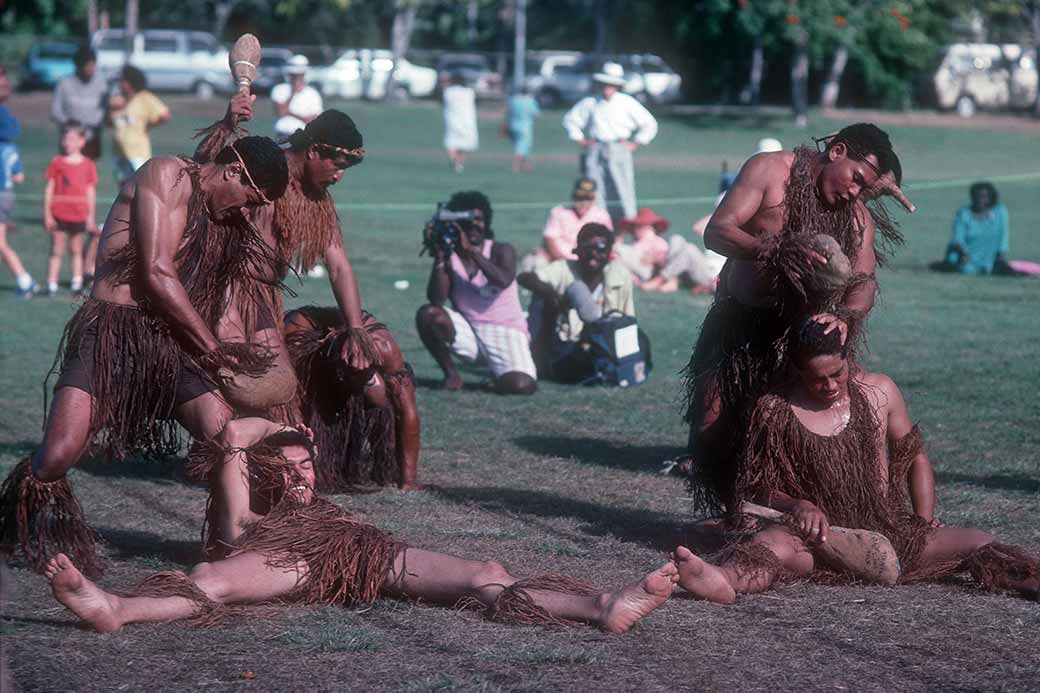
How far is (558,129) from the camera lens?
41062mm

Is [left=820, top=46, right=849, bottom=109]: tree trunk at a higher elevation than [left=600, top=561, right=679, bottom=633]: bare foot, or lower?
higher

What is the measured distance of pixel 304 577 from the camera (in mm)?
5207

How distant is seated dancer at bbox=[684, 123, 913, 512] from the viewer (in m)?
5.82

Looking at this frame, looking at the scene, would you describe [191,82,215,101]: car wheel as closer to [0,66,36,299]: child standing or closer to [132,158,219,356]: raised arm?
[0,66,36,299]: child standing

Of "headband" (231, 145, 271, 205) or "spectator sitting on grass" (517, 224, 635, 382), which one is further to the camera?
"spectator sitting on grass" (517, 224, 635, 382)

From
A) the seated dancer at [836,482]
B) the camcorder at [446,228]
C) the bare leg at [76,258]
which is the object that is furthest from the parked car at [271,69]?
the seated dancer at [836,482]

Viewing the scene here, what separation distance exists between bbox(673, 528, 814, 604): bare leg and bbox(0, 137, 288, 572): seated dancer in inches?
69.9

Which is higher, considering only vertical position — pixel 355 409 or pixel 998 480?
pixel 355 409

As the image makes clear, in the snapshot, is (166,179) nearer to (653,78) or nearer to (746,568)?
(746,568)

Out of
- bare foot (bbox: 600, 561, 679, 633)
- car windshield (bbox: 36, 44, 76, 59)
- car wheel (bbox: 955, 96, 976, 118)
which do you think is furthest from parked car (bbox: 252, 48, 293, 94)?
bare foot (bbox: 600, 561, 679, 633)

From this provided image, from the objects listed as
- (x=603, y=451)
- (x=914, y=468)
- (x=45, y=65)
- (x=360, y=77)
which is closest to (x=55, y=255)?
(x=603, y=451)

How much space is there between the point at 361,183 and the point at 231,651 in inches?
871

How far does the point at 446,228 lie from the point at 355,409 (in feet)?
8.74

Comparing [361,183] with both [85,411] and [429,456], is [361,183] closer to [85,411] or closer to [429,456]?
[429,456]
